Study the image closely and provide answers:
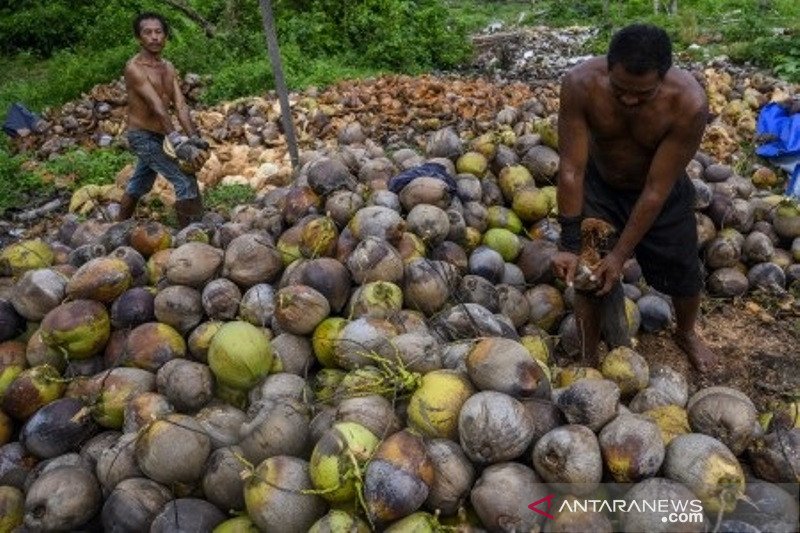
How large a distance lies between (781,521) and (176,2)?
14756 mm

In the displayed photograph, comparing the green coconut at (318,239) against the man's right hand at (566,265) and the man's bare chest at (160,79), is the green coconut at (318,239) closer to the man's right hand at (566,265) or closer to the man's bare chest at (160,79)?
the man's right hand at (566,265)

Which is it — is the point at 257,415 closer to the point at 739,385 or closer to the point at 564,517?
the point at 564,517

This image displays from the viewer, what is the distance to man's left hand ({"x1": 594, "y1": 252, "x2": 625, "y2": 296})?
137 inches

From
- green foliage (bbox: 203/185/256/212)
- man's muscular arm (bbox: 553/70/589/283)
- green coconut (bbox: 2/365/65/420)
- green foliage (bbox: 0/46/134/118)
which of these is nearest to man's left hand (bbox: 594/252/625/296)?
man's muscular arm (bbox: 553/70/589/283)

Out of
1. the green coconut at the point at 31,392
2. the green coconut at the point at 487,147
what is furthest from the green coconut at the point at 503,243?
the green coconut at the point at 31,392

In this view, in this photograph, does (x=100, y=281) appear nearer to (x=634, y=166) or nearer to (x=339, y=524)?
(x=339, y=524)

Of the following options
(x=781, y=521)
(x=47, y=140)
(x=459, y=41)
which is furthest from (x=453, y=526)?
(x=459, y=41)

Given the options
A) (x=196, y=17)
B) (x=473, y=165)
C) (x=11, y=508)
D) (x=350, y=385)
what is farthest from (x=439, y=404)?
(x=196, y=17)

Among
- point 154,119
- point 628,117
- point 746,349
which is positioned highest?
point 628,117

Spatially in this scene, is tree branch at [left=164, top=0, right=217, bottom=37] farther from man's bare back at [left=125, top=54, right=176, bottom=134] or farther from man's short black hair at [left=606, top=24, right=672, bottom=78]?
man's short black hair at [left=606, top=24, right=672, bottom=78]

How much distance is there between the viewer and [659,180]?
11.1ft

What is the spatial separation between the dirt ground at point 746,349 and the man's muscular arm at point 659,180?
1139 millimetres

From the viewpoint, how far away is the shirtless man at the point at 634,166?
311 centimetres

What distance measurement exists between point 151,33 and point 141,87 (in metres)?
0.45
